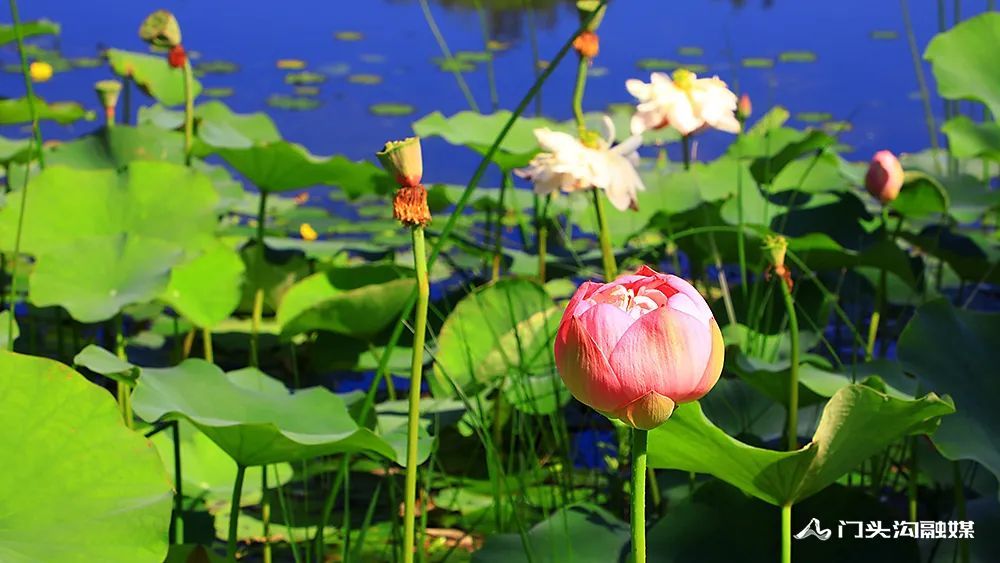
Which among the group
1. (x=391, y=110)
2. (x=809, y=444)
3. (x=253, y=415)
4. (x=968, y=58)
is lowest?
(x=391, y=110)

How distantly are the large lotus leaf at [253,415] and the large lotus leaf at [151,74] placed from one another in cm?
116

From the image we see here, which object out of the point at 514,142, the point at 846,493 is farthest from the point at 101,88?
the point at 846,493

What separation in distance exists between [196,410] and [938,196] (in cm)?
106

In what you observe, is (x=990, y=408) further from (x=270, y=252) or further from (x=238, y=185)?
(x=238, y=185)

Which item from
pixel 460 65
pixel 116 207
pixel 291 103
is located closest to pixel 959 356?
pixel 116 207

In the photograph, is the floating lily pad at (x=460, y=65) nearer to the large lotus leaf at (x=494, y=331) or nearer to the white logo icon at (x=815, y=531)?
the large lotus leaf at (x=494, y=331)

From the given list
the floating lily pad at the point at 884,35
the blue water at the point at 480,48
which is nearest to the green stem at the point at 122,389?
the blue water at the point at 480,48

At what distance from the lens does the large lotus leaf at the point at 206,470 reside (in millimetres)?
1384

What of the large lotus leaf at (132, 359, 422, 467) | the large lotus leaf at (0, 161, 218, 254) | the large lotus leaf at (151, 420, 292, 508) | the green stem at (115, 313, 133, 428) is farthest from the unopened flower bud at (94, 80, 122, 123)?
the large lotus leaf at (132, 359, 422, 467)

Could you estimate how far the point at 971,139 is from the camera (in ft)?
5.15

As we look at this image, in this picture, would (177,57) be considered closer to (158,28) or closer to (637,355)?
(158,28)

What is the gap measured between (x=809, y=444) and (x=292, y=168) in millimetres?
1161

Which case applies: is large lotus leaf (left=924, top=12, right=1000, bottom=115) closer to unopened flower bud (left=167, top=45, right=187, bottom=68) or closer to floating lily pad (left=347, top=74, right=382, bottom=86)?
unopened flower bud (left=167, top=45, right=187, bottom=68)

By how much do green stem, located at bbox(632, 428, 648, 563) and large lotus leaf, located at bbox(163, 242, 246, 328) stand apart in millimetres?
1175
